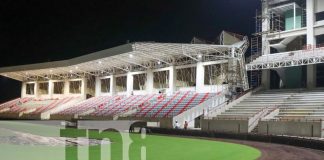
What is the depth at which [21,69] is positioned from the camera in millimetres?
67125

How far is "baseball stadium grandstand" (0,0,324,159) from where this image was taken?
31.5 metres

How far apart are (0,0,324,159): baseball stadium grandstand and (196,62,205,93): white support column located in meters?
0.12

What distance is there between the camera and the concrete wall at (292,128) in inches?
1079

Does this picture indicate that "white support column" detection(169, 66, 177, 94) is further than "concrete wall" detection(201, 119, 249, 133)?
Yes

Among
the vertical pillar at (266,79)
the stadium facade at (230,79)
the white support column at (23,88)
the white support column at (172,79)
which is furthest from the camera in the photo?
the white support column at (23,88)

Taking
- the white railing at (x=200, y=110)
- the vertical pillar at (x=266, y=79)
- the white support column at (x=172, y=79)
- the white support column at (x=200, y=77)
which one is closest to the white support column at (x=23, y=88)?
the white support column at (x=172, y=79)

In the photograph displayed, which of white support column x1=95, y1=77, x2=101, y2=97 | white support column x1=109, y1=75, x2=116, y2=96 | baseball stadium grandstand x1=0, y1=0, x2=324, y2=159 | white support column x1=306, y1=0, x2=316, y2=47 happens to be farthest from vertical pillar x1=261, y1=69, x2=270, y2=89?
white support column x1=95, y1=77, x2=101, y2=97

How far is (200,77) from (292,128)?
60.7ft

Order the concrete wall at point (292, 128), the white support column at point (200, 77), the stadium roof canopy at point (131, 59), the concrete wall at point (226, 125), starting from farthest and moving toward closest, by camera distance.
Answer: the white support column at point (200, 77), the stadium roof canopy at point (131, 59), the concrete wall at point (226, 125), the concrete wall at point (292, 128)

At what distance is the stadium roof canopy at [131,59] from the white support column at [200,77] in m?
0.87

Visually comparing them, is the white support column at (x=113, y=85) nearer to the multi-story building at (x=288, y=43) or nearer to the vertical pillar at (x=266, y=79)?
the multi-story building at (x=288, y=43)

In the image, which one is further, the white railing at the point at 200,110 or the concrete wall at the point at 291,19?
the concrete wall at the point at 291,19

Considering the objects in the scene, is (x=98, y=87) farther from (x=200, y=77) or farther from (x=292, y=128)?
(x=292, y=128)

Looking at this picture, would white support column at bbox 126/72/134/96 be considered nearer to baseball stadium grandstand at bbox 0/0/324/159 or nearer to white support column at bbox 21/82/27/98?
baseball stadium grandstand at bbox 0/0/324/159
